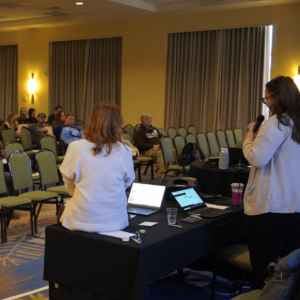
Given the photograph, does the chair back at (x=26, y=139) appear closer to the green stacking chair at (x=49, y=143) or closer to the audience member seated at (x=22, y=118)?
the green stacking chair at (x=49, y=143)

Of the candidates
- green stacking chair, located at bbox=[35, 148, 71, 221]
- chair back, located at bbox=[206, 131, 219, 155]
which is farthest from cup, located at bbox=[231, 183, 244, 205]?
chair back, located at bbox=[206, 131, 219, 155]

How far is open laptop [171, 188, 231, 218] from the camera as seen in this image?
3341mm

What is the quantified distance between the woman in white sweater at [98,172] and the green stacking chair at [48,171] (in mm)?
2838

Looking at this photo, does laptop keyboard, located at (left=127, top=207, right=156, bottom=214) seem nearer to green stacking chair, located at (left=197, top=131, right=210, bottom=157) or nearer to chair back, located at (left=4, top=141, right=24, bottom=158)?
chair back, located at (left=4, top=141, right=24, bottom=158)

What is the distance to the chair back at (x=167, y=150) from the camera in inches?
304

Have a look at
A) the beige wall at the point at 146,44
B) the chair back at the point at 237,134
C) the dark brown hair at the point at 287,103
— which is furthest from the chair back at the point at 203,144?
the dark brown hair at the point at 287,103

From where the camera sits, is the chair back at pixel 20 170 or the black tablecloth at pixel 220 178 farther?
the black tablecloth at pixel 220 178

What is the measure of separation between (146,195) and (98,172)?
80cm

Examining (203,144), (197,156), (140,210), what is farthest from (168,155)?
(140,210)

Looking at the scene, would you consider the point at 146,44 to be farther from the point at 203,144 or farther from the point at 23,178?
the point at 23,178

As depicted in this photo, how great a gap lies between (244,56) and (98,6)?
141 inches

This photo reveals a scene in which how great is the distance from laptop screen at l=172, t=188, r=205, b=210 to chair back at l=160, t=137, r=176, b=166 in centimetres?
410

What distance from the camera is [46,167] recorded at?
5.77 metres

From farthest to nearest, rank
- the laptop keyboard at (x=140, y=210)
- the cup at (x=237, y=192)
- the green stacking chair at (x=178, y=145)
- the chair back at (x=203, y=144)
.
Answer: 1. the chair back at (x=203, y=144)
2. the green stacking chair at (x=178, y=145)
3. the cup at (x=237, y=192)
4. the laptop keyboard at (x=140, y=210)
